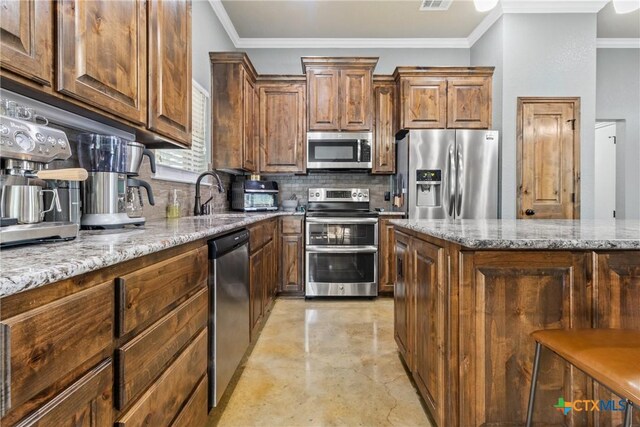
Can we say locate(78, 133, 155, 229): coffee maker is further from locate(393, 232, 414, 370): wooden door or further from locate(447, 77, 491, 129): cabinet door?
locate(447, 77, 491, 129): cabinet door

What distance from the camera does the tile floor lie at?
1646mm

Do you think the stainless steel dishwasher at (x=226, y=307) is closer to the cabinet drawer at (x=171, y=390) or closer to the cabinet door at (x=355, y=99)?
the cabinet drawer at (x=171, y=390)

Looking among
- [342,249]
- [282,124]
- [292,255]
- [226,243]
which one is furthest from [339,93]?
[226,243]

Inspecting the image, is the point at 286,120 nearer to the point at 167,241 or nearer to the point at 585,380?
the point at 167,241

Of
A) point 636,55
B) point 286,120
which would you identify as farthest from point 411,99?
point 636,55

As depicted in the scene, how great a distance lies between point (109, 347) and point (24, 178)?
621mm

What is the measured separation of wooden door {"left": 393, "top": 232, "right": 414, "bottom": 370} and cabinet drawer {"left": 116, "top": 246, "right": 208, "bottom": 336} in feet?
3.74

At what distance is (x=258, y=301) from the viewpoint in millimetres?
2506

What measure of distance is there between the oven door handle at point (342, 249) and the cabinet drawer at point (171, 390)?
7.39 feet

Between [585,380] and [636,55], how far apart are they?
5260 mm

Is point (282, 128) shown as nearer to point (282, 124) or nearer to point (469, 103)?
point (282, 124)

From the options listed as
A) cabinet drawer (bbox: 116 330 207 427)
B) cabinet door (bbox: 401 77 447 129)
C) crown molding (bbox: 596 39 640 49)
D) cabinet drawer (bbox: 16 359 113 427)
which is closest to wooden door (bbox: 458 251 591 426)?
cabinet drawer (bbox: 116 330 207 427)

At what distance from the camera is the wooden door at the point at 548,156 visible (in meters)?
3.63

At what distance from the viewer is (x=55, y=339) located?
0.60 meters
